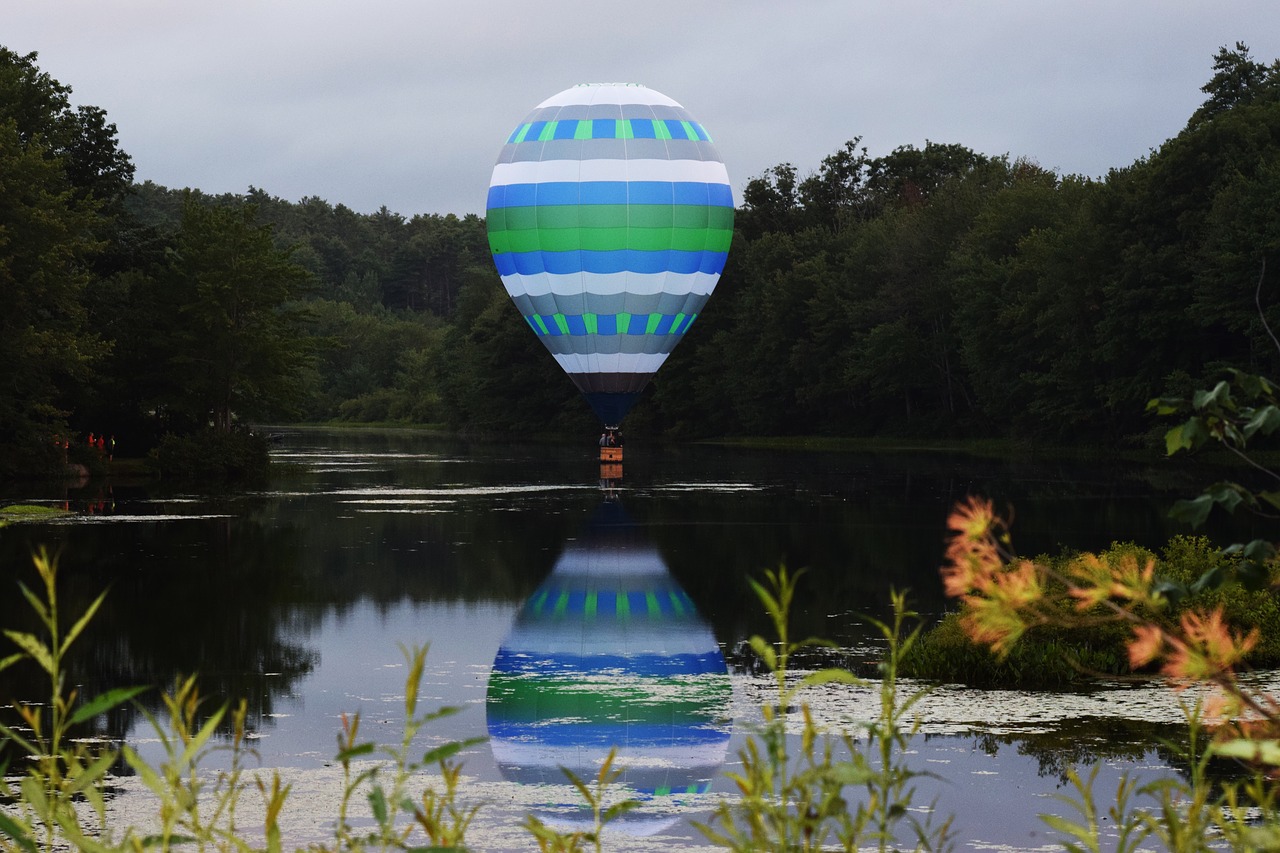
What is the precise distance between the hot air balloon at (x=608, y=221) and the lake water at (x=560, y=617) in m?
4.14

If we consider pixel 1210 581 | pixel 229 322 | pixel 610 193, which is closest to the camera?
pixel 1210 581

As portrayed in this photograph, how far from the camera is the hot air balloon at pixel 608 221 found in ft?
141

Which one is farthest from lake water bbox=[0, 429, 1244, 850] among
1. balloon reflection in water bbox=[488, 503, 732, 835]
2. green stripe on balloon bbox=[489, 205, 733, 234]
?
green stripe on balloon bbox=[489, 205, 733, 234]

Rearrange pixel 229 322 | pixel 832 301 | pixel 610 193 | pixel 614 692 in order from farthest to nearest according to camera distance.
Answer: pixel 832 301, pixel 229 322, pixel 610 193, pixel 614 692

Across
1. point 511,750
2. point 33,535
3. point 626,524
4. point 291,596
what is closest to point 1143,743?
point 511,750

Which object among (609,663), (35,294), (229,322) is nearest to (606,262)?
(229,322)

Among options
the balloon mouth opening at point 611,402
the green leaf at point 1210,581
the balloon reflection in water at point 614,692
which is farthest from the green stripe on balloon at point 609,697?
the balloon mouth opening at point 611,402

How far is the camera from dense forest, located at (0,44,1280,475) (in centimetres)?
4338

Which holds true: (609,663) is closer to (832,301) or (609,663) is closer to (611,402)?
(611,402)

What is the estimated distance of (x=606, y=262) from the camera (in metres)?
43.1

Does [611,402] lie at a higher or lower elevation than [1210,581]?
higher

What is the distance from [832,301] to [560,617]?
52785mm

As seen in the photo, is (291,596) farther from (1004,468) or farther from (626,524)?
(1004,468)

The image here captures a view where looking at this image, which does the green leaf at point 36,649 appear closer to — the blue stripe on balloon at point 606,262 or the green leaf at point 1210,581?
the green leaf at point 1210,581
